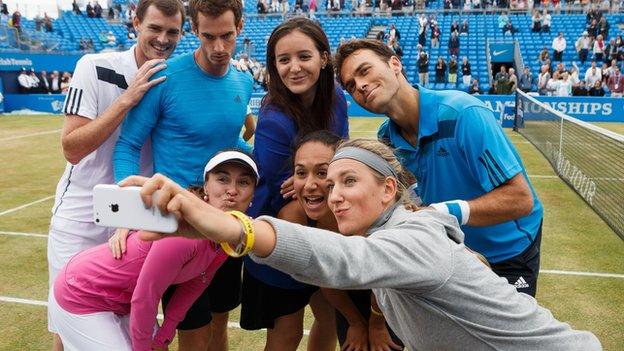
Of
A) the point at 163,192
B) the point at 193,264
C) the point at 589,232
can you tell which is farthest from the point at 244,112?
the point at 589,232

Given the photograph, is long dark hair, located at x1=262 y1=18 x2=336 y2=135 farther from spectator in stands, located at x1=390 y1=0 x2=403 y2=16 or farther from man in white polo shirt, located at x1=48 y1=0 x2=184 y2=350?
spectator in stands, located at x1=390 y1=0 x2=403 y2=16

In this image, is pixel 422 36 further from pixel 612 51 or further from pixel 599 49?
pixel 612 51

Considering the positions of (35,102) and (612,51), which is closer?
(35,102)

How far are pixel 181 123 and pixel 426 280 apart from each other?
2.00 meters

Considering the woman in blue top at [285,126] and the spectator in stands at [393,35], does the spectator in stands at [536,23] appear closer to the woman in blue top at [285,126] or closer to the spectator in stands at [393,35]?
the spectator in stands at [393,35]

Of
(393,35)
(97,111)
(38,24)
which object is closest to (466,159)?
(97,111)

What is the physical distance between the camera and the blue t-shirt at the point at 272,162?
10.4 feet

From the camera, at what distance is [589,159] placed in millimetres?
11086

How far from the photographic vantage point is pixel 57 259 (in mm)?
3484

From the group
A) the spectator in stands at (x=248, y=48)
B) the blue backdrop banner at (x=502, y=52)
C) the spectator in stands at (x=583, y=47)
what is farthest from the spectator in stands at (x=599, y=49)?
the spectator in stands at (x=248, y=48)

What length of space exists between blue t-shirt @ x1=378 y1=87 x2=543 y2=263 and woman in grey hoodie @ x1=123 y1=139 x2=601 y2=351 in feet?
1.70

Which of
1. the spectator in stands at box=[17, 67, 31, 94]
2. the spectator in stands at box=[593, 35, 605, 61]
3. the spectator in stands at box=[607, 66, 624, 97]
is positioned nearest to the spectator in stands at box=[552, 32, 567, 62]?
the spectator in stands at box=[593, 35, 605, 61]

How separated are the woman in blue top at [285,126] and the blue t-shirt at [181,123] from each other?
1.09ft

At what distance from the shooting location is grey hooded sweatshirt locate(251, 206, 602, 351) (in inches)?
66.9
